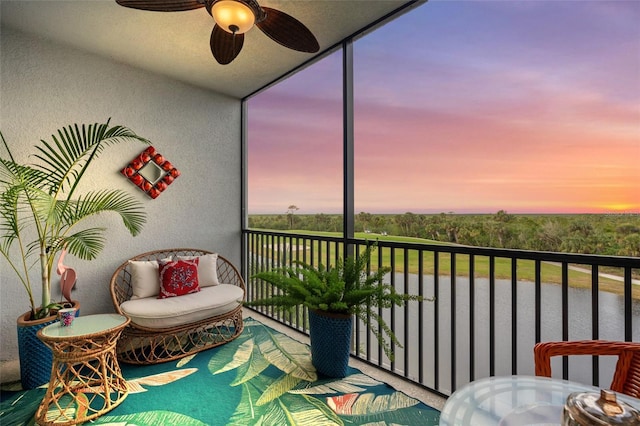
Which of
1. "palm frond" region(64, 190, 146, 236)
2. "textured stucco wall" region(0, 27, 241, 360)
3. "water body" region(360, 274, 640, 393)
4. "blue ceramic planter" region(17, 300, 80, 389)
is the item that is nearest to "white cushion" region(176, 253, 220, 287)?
"textured stucco wall" region(0, 27, 241, 360)

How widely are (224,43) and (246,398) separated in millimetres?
2414

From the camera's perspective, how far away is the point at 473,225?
91.4 inches

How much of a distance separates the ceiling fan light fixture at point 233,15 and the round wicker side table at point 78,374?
205 centimetres

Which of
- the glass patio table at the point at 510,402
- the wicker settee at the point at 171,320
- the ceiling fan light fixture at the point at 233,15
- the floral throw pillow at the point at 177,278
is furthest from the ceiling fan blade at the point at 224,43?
the glass patio table at the point at 510,402

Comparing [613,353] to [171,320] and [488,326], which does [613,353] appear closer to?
[488,326]

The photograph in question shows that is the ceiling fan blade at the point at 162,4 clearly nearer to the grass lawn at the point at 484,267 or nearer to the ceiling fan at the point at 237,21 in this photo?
the ceiling fan at the point at 237,21

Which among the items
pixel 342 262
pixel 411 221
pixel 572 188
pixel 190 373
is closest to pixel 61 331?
pixel 190 373

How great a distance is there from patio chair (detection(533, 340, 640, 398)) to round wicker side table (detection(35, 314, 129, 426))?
2402 millimetres

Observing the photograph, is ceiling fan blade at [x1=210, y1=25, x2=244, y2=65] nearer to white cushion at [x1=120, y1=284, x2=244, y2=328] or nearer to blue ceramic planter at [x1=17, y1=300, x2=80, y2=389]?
white cushion at [x1=120, y1=284, x2=244, y2=328]

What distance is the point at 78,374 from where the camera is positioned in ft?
6.56

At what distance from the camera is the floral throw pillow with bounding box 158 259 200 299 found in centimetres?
296

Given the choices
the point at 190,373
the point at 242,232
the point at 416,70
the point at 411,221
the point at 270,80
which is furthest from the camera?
the point at 242,232

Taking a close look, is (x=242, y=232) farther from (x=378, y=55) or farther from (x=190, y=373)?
(x=378, y=55)

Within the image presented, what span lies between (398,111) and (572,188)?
1.97m
